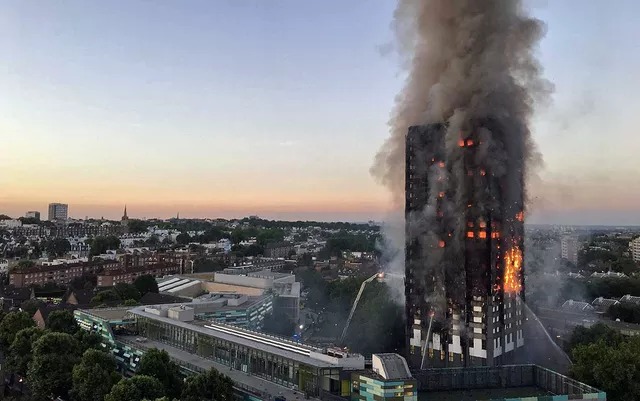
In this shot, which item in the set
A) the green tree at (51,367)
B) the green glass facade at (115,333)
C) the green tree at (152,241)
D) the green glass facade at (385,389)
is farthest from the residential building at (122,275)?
the green glass facade at (385,389)

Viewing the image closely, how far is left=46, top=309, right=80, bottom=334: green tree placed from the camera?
1667 inches

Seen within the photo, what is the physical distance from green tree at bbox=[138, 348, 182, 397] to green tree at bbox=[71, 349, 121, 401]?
6.74 feet

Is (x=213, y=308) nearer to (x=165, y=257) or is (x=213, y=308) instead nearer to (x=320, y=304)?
(x=320, y=304)

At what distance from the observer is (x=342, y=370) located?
2761cm

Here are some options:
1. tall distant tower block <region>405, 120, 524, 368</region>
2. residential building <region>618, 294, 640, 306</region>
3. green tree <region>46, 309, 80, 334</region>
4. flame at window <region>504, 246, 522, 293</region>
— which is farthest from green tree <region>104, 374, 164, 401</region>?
residential building <region>618, 294, 640, 306</region>

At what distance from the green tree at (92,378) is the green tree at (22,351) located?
791cm

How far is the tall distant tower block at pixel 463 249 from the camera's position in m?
40.2

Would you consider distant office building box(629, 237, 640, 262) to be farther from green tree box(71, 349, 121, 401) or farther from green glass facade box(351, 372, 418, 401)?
green tree box(71, 349, 121, 401)

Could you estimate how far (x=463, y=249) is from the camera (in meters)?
41.1

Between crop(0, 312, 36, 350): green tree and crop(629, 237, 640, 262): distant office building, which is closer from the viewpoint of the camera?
crop(0, 312, 36, 350): green tree

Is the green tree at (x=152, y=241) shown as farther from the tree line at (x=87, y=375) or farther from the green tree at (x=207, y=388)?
the green tree at (x=207, y=388)

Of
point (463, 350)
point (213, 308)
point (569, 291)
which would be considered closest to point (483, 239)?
point (463, 350)

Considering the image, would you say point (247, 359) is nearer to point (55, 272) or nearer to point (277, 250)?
point (55, 272)

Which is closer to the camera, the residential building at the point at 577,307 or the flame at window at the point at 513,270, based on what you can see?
the flame at window at the point at 513,270
